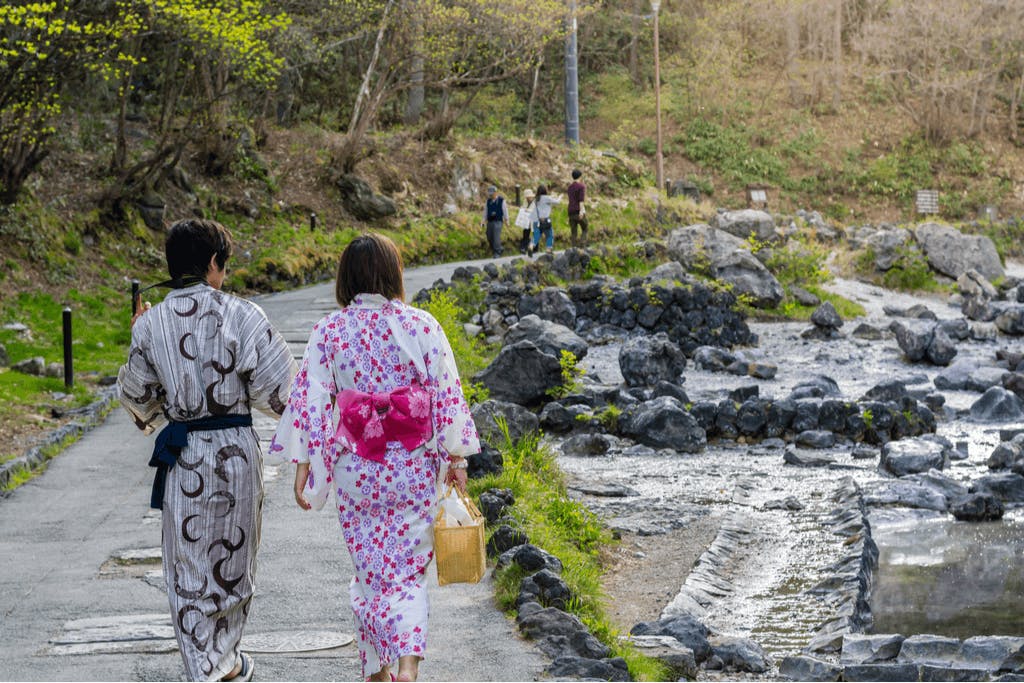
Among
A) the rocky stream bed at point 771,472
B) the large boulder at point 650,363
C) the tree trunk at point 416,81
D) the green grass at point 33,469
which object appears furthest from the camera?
the tree trunk at point 416,81

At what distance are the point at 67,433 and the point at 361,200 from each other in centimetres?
1770

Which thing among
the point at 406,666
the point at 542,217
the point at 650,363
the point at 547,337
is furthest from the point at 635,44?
the point at 406,666

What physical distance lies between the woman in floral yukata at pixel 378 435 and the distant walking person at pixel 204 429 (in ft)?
0.76

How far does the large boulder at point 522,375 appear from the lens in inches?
612

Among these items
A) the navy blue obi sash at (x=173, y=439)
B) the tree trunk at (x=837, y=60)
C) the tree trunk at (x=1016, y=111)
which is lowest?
the navy blue obi sash at (x=173, y=439)

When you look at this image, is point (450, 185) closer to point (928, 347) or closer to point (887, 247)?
point (887, 247)

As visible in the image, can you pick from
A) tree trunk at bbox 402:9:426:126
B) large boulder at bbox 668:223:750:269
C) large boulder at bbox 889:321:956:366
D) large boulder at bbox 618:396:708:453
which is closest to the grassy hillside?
tree trunk at bbox 402:9:426:126

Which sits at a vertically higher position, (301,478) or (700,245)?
(301,478)

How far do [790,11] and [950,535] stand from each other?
1676 inches

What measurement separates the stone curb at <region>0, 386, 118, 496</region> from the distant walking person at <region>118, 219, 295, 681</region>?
5.55 meters

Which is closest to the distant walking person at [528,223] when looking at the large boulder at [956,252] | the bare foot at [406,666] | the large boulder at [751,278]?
the large boulder at [751,278]

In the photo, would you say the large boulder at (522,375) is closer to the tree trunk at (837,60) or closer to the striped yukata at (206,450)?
the striped yukata at (206,450)

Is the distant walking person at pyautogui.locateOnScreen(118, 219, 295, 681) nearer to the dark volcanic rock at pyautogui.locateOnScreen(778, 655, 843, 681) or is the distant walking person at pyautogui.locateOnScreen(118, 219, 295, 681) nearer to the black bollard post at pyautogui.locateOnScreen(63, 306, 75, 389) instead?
the dark volcanic rock at pyautogui.locateOnScreen(778, 655, 843, 681)

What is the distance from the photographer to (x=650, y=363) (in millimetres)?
17453
